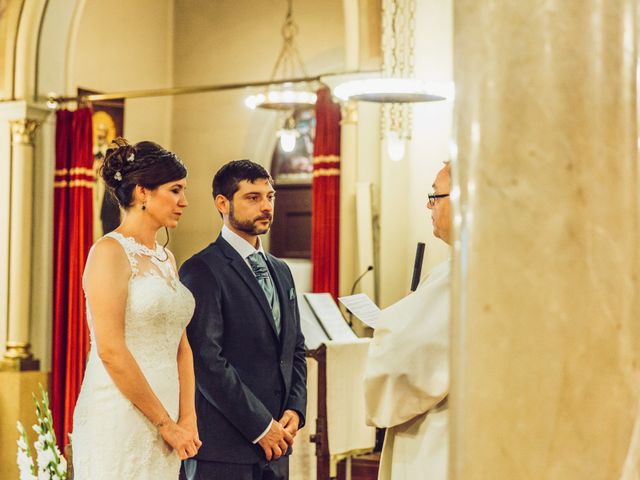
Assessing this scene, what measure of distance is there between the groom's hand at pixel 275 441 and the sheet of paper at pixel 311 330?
127cm

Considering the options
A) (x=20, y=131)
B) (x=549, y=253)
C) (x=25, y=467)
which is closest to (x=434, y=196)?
(x=549, y=253)

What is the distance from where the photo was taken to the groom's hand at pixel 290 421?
10.7ft

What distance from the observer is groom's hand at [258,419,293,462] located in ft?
10.3

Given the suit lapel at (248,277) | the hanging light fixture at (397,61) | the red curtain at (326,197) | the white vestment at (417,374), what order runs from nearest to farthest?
the white vestment at (417,374) < the suit lapel at (248,277) < the hanging light fixture at (397,61) < the red curtain at (326,197)

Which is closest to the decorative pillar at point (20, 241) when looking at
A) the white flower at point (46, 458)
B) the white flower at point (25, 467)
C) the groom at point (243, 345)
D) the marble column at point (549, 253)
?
the white flower at point (46, 458)

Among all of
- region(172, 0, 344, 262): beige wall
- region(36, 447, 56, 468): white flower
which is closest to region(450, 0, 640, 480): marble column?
region(36, 447, 56, 468): white flower

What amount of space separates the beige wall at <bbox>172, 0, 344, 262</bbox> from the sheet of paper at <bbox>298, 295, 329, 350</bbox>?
6435 millimetres

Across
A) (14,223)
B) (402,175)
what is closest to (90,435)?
(402,175)

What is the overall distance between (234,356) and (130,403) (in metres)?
0.49

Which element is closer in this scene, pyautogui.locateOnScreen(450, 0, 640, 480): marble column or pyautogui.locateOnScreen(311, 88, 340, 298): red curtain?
pyautogui.locateOnScreen(450, 0, 640, 480): marble column

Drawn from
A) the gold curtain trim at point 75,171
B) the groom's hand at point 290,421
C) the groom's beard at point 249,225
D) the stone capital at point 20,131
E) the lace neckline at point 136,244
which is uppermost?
the stone capital at point 20,131

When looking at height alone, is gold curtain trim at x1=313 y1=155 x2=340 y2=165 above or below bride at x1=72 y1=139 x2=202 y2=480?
above

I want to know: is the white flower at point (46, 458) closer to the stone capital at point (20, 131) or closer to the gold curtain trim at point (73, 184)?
the gold curtain trim at point (73, 184)

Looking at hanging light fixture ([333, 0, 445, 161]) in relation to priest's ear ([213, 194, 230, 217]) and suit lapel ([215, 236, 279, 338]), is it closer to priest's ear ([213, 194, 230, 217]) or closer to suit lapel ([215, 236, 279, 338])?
priest's ear ([213, 194, 230, 217])
